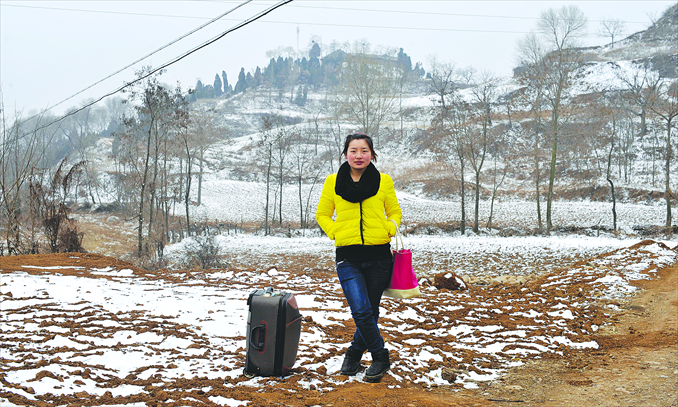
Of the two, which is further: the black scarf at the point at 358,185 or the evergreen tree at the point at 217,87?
the evergreen tree at the point at 217,87

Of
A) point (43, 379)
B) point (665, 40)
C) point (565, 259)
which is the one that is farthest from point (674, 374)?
point (665, 40)

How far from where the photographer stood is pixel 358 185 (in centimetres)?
343

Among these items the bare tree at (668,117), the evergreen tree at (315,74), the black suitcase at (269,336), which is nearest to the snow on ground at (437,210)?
the bare tree at (668,117)

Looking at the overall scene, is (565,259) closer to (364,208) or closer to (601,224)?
(601,224)

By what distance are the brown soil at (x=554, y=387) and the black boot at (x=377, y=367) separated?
7cm

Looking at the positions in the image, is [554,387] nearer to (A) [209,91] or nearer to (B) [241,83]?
(B) [241,83]

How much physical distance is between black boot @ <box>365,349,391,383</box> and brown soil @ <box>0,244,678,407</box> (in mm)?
65

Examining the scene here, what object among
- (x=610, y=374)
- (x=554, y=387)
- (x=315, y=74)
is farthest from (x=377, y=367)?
(x=315, y=74)

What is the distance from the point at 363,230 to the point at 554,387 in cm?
227

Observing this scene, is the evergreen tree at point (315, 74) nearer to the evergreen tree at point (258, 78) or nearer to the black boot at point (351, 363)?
the evergreen tree at point (258, 78)

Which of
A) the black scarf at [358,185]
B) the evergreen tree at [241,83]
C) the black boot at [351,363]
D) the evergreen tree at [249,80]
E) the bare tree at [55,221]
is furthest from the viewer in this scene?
the evergreen tree at [241,83]

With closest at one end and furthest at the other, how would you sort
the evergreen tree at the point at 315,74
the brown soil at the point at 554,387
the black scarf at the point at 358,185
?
the brown soil at the point at 554,387 < the black scarf at the point at 358,185 < the evergreen tree at the point at 315,74

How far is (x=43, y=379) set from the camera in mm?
3295

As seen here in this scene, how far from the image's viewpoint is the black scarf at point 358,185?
342 centimetres
